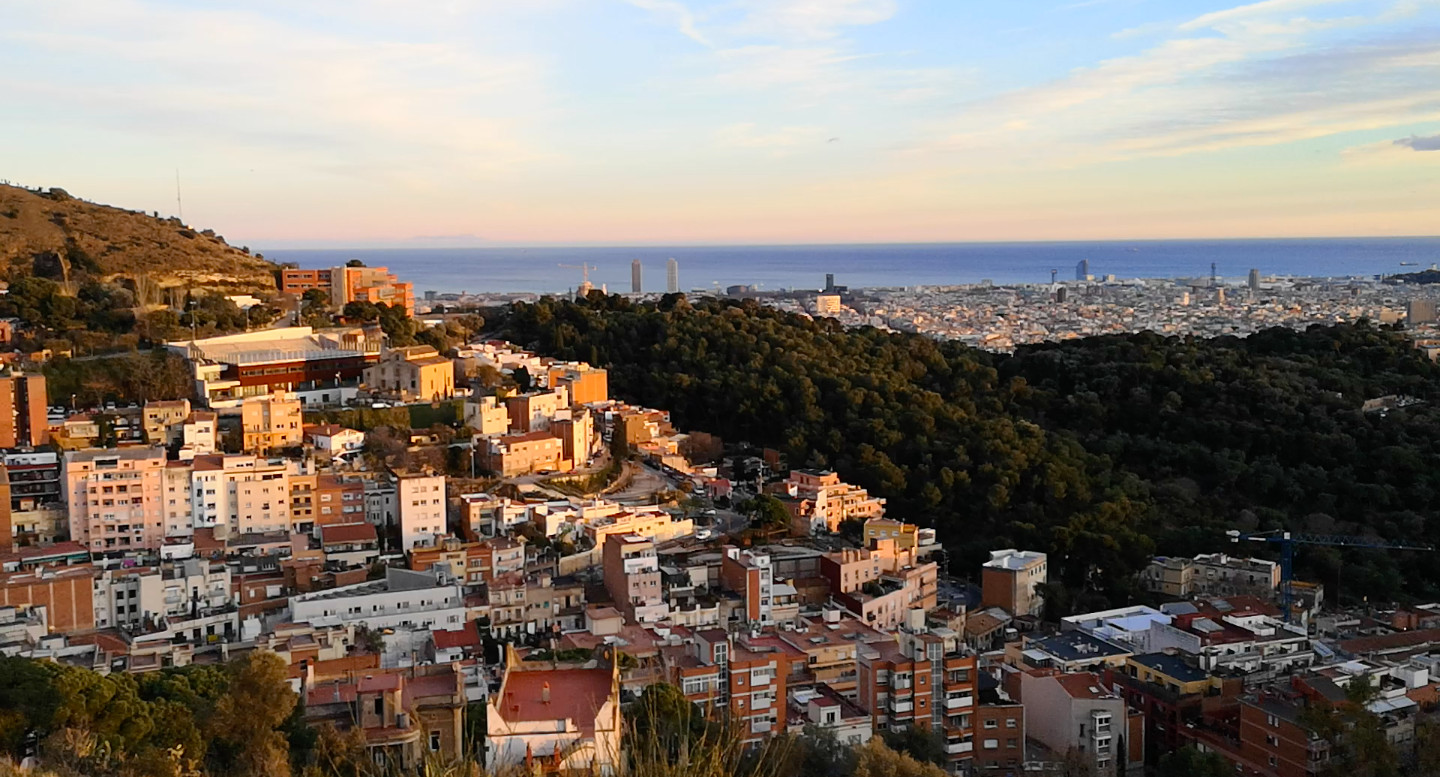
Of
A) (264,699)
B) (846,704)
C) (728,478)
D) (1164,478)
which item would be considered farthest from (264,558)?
(1164,478)

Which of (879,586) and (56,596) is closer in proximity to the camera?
(56,596)

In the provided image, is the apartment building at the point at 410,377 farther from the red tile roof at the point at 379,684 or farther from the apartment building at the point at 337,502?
the red tile roof at the point at 379,684

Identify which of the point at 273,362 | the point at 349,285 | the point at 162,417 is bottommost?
the point at 162,417

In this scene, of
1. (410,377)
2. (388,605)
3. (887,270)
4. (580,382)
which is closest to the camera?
(388,605)

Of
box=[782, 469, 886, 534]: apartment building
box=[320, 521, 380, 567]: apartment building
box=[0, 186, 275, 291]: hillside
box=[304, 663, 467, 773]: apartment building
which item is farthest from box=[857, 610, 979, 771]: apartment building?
box=[0, 186, 275, 291]: hillside

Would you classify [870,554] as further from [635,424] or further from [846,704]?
[635,424]

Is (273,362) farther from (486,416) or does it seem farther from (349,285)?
(349,285)

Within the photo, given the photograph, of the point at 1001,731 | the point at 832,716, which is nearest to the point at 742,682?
the point at 832,716

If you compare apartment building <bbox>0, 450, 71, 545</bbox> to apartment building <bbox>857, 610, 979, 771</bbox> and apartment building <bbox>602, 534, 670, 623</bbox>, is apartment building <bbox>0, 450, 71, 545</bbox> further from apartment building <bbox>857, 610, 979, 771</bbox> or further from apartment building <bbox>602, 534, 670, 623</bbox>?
apartment building <bbox>857, 610, 979, 771</bbox>
